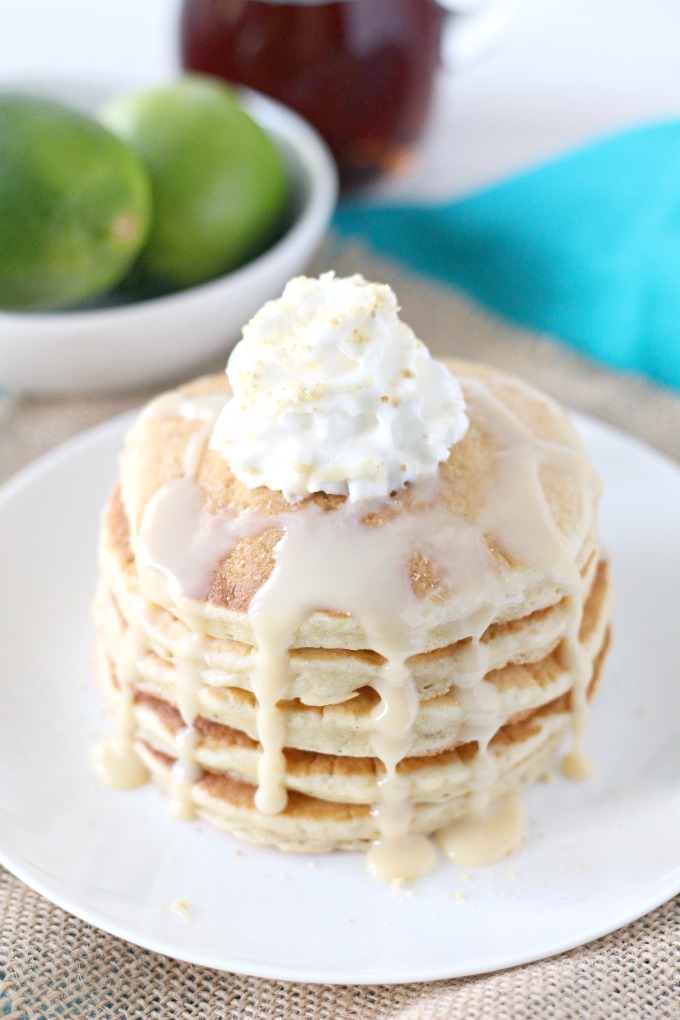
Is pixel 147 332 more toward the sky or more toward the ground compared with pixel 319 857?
more toward the sky

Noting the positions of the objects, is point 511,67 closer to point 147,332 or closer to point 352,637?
point 147,332

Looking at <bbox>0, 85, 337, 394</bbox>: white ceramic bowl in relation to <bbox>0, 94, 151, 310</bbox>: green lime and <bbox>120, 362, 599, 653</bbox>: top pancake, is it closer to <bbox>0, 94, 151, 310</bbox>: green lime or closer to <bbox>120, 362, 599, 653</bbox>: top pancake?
Result: <bbox>0, 94, 151, 310</bbox>: green lime

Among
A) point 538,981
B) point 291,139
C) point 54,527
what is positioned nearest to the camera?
point 538,981

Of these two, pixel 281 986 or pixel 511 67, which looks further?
pixel 511 67

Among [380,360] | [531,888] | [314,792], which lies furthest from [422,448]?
[531,888]

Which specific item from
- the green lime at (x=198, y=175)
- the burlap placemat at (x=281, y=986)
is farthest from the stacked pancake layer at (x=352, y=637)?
the green lime at (x=198, y=175)

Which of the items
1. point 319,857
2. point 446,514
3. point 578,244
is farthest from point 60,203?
point 319,857

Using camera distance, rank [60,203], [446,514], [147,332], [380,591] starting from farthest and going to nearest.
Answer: [147,332]
[60,203]
[446,514]
[380,591]

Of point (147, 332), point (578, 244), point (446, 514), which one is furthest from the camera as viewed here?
point (578, 244)

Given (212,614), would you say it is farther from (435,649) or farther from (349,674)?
(435,649)
